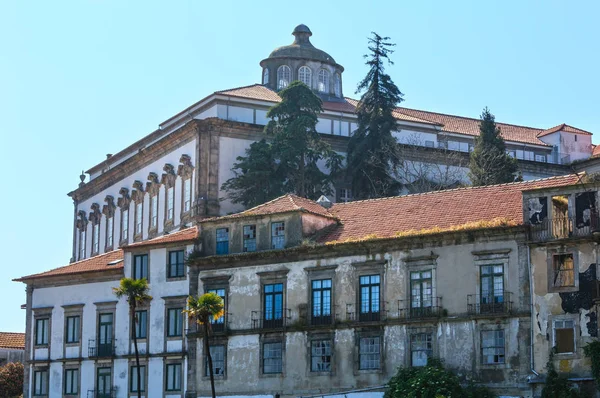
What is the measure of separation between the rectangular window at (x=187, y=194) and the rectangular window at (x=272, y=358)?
76.0 feet

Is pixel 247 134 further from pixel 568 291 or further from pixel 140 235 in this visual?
pixel 568 291

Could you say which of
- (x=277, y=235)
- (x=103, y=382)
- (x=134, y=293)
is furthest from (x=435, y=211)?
(x=103, y=382)

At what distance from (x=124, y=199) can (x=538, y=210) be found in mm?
45983

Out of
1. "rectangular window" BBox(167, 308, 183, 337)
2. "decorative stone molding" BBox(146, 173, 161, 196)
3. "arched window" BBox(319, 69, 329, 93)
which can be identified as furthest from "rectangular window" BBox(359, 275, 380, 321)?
"arched window" BBox(319, 69, 329, 93)

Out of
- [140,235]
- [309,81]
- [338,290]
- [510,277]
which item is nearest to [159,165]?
[140,235]

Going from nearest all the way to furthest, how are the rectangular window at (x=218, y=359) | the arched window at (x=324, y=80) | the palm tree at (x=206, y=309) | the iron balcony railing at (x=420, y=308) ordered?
the iron balcony railing at (x=420, y=308) → the palm tree at (x=206, y=309) → the rectangular window at (x=218, y=359) → the arched window at (x=324, y=80)

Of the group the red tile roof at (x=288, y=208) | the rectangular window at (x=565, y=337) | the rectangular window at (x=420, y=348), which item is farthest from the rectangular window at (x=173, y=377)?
the rectangular window at (x=565, y=337)

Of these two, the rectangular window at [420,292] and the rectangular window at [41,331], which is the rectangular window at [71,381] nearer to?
the rectangular window at [41,331]

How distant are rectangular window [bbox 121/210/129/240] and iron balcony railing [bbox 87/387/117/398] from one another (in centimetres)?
2633

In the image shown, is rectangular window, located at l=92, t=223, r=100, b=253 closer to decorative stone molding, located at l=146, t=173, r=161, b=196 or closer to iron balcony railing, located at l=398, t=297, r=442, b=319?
decorative stone molding, located at l=146, t=173, r=161, b=196

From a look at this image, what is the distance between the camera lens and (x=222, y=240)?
206ft

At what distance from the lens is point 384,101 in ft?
269

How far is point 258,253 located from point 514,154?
3808cm

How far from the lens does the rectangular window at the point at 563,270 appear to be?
51906 millimetres
